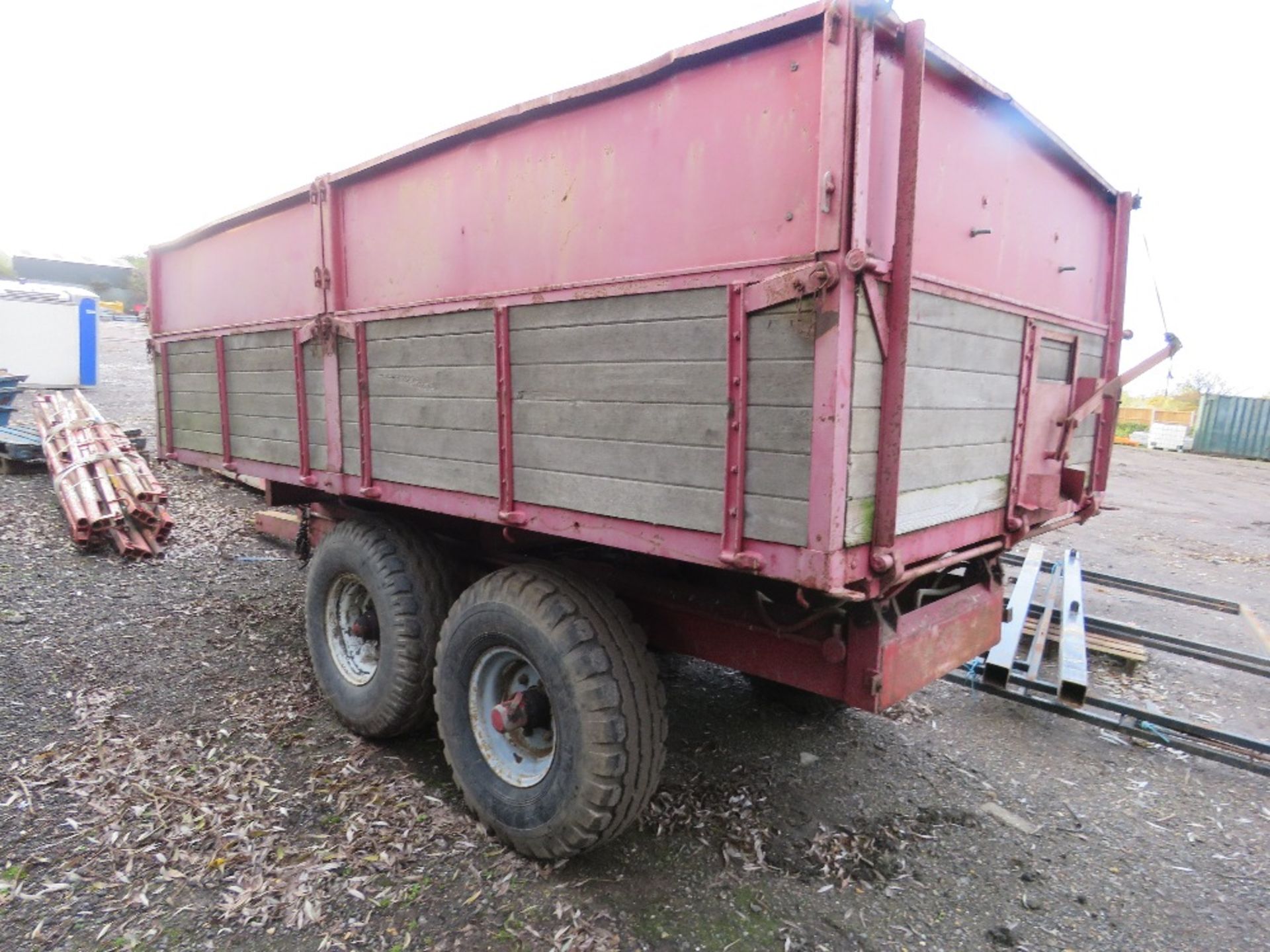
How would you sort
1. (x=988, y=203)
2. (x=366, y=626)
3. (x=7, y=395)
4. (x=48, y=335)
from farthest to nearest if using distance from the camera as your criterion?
1. (x=48, y=335)
2. (x=7, y=395)
3. (x=366, y=626)
4. (x=988, y=203)

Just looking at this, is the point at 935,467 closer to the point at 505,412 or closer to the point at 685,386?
the point at 685,386

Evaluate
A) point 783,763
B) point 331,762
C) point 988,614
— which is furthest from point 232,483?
point 988,614

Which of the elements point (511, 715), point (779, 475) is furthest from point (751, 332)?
point (511, 715)

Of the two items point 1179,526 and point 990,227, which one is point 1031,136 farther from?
point 1179,526

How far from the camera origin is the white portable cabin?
1388 centimetres

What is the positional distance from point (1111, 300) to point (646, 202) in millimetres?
2640

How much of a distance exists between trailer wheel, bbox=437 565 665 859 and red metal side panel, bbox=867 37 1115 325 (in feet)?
5.26

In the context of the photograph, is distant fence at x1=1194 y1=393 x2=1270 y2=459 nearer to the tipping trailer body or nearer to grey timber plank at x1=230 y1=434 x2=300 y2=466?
the tipping trailer body

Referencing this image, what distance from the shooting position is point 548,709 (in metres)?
3.02

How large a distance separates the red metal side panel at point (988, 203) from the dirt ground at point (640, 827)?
7.24 feet

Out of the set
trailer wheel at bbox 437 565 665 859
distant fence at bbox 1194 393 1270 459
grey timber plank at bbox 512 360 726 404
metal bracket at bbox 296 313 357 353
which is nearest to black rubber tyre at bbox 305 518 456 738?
trailer wheel at bbox 437 565 665 859

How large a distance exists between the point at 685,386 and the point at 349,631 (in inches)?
108

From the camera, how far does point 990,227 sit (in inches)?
110

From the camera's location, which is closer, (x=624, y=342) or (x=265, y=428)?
(x=624, y=342)
